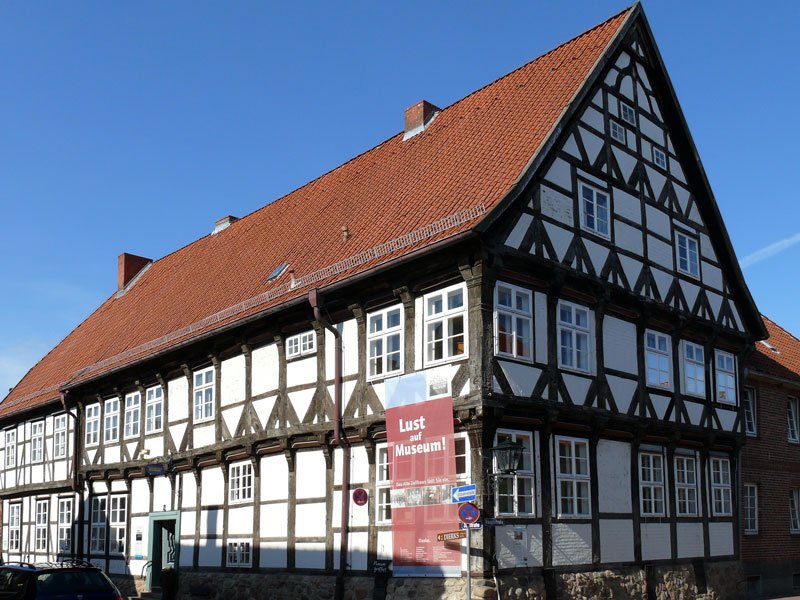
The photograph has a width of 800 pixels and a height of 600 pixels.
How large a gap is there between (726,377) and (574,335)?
6.81 m

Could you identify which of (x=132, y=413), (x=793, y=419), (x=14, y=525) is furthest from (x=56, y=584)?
(x=14, y=525)

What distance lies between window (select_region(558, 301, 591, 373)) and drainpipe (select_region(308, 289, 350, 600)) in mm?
4416

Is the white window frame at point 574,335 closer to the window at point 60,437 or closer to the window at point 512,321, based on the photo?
the window at point 512,321

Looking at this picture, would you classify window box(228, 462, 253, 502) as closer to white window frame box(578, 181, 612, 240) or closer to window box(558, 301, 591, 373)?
window box(558, 301, 591, 373)

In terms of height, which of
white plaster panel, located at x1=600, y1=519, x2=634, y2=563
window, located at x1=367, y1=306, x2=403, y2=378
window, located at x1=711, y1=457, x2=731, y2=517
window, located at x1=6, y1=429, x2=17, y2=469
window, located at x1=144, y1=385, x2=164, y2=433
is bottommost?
white plaster panel, located at x1=600, y1=519, x2=634, y2=563

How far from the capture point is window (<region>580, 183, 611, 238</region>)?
20.0m

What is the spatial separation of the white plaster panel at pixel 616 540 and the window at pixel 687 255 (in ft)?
20.9

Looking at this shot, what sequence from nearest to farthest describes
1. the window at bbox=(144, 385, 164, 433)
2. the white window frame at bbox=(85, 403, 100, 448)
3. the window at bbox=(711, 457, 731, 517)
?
the window at bbox=(711, 457, 731, 517) < the window at bbox=(144, 385, 164, 433) < the white window frame at bbox=(85, 403, 100, 448)

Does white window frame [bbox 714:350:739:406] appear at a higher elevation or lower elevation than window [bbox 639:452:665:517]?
higher

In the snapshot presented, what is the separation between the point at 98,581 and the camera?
52.5 ft

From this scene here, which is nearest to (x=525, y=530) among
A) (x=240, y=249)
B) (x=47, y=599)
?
(x=47, y=599)

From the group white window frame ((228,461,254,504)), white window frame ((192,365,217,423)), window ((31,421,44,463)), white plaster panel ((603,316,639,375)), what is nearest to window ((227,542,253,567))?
white window frame ((228,461,254,504))

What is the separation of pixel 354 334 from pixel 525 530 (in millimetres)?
5179

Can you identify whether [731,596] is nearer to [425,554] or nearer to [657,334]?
[657,334]
